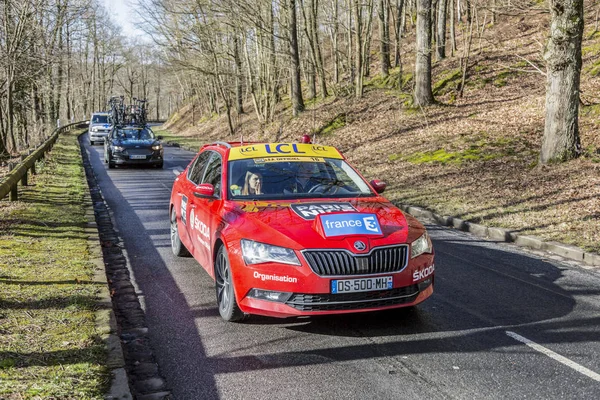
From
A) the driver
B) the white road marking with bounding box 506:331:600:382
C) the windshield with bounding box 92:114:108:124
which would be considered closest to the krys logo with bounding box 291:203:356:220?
the driver

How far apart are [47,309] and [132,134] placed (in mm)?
18612

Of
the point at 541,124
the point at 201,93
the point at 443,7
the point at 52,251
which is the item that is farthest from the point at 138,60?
the point at 52,251

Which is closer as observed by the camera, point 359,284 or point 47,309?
point 359,284

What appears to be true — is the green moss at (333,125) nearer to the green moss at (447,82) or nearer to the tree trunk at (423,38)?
the green moss at (447,82)

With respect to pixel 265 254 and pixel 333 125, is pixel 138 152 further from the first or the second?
pixel 265 254

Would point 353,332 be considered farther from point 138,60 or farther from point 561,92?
point 138,60

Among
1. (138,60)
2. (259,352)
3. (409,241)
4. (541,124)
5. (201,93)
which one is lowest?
(259,352)

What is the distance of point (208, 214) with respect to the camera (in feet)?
21.4

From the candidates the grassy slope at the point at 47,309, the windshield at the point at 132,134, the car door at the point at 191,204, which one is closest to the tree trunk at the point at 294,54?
the windshield at the point at 132,134

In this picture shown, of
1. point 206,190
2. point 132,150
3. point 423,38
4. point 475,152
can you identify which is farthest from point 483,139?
point 206,190

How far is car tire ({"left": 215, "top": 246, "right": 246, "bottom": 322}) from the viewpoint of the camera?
5602mm

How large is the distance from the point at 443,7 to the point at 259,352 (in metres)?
30.5

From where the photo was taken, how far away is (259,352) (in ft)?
16.3

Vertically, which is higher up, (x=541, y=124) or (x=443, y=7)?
(x=443, y=7)
